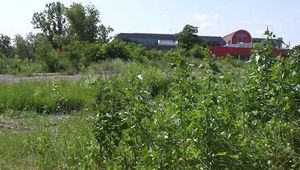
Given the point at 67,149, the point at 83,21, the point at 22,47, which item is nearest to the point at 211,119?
the point at 67,149

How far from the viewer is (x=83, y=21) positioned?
186 feet

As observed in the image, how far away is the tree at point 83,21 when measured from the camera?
186ft

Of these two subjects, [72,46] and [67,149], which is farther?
[72,46]

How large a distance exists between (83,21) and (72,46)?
22.9m

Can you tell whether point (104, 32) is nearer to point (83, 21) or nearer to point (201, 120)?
point (83, 21)

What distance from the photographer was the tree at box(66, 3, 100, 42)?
56719 millimetres

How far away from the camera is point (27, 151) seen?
559 cm

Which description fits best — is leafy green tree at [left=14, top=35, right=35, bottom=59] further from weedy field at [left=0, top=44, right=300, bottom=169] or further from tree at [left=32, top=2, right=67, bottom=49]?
weedy field at [left=0, top=44, right=300, bottom=169]

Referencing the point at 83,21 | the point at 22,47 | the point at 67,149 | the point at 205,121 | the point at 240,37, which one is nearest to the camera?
the point at 205,121

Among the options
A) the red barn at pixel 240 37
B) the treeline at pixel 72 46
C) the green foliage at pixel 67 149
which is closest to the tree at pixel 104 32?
→ the treeline at pixel 72 46

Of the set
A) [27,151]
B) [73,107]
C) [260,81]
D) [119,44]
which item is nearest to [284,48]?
[260,81]

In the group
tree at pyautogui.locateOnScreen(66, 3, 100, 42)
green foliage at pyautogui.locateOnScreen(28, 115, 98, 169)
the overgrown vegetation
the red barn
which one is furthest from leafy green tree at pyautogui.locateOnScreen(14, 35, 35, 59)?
the overgrown vegetation

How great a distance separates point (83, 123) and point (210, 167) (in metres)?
3.10

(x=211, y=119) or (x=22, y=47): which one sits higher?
(x=211, y=119)
